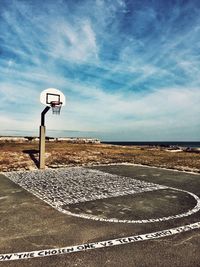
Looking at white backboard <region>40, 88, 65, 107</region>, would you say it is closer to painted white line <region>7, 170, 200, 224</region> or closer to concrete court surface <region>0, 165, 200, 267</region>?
painted white line <region>7, 170, 200, 224</region>

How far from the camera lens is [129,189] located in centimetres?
1280

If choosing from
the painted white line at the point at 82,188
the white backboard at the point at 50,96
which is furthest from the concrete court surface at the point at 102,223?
the white backboard at the point at 50,96

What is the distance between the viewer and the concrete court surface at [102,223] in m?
5.61

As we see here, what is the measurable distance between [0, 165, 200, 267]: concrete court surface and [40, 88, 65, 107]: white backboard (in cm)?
846

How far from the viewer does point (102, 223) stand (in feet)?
25.8

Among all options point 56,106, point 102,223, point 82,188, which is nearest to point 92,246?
point 102,223

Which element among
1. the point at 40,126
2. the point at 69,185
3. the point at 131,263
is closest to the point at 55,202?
the point at 69,185

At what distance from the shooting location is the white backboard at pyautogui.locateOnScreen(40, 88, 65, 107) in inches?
809

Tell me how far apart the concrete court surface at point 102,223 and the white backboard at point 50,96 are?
8460 mm

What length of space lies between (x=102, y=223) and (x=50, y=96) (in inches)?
579

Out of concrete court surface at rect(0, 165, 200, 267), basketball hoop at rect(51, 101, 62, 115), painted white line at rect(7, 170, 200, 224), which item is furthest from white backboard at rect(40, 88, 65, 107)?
concrete court surface at rect(0, 165, 200, 267)

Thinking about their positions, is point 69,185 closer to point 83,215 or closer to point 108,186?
point 108,186

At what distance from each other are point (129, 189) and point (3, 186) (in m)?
6.41

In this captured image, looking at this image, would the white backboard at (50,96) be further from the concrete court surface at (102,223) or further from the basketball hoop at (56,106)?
the concrete court surface at (102,223)
